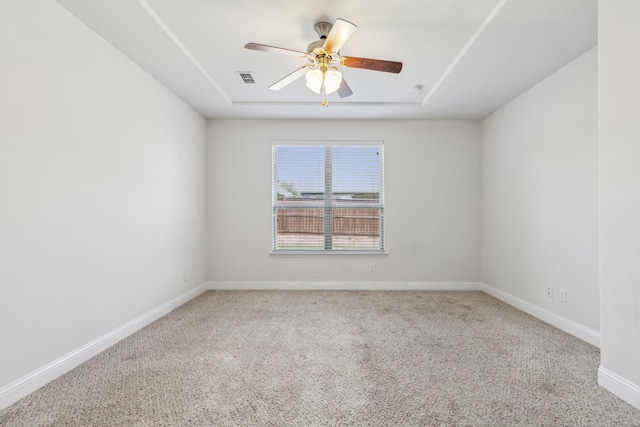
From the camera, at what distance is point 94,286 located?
7.29 ft

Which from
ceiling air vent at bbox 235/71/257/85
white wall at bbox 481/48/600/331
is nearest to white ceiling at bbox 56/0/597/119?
ceiling air vent at bbox 235/71/257/85

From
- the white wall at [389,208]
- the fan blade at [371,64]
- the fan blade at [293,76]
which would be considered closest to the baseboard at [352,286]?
the white wall at [389,208]

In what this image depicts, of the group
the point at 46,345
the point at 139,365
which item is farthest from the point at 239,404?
the point at 46,345

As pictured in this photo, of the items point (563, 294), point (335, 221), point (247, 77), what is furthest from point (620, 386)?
point (247, 77)

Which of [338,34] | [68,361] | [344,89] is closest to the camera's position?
[338,34]

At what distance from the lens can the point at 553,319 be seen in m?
2.81

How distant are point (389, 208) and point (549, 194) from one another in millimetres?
1876

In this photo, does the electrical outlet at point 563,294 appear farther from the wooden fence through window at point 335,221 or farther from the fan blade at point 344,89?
the fan blade at point 344,89

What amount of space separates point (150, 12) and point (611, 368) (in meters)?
3.85

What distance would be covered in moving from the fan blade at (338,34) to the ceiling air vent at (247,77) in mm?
1184

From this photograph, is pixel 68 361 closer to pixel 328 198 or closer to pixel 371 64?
pixel 371 64

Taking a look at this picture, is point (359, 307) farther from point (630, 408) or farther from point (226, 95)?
point (226, 95)

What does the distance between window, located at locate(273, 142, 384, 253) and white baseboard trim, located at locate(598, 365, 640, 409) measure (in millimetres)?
2696

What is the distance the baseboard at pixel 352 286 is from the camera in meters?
4.16
